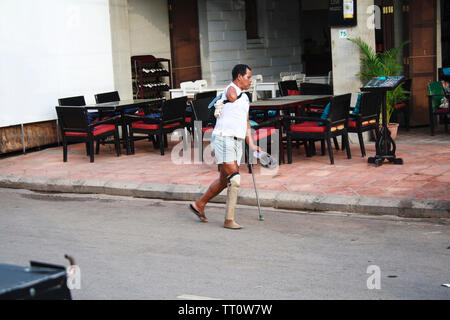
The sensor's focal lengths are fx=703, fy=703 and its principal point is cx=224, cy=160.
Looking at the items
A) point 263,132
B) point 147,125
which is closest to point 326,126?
point 263,132

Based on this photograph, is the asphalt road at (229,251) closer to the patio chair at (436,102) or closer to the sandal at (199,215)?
the sandal at (199,215)

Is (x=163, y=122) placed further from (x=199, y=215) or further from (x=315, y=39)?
(x=315, y=39)

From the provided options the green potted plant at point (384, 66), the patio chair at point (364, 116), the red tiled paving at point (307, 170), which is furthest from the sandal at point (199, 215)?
the green potted plant at point (384, 66)

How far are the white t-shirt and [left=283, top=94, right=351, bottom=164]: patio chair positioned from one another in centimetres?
296

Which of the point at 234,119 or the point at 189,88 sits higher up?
the point at 189,88

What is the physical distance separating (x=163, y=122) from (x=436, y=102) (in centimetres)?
513

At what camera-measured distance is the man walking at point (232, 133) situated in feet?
24.9

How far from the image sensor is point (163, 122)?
40.6 feet

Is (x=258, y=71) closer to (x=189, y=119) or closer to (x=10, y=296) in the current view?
(x=189, y=119)

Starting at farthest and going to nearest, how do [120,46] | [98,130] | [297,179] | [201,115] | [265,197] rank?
1. [120,46]
2. [98,130]
3. [201,115]
4. [297,179]
5. [265,197]

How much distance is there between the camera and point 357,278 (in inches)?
222

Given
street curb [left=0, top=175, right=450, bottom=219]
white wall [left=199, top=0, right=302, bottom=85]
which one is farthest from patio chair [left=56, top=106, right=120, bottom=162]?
white wall [left=199, top=0, right=302, bottom=85]

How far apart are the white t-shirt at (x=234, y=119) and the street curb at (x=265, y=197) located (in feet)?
4.59
